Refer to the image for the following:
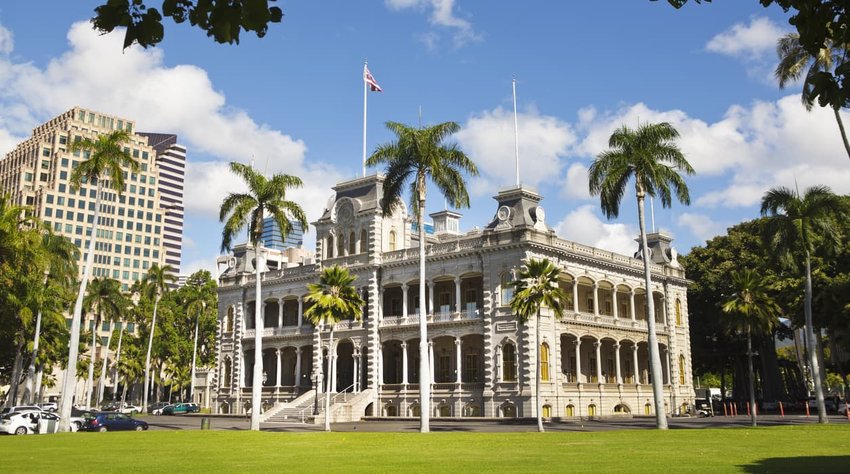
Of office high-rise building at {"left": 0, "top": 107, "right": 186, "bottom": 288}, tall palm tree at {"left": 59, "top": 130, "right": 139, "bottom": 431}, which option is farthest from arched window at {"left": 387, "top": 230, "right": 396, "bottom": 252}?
office high-rise building at {"left": 0, "top": 107, "right": 186, "bottom": 288}

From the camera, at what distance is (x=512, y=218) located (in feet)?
177

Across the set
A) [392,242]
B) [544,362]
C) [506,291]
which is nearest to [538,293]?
[506,291]

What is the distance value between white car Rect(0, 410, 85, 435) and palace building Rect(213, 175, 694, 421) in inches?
723

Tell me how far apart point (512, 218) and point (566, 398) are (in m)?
12.7

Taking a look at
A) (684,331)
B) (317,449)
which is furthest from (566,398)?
(317,449)

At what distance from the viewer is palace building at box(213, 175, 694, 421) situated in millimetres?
52656

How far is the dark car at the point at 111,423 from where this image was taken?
1698 inches

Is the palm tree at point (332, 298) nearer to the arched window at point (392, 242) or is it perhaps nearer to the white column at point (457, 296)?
the white column at point (457, 296)

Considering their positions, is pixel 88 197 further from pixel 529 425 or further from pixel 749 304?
pixel 749 304

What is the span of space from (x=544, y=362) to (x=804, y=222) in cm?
1819

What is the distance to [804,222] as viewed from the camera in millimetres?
42625

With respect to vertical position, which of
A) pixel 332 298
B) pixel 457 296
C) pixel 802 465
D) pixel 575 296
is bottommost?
pixel 802 465

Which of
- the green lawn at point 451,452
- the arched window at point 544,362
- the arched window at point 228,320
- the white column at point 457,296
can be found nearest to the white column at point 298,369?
the arched window at point 228,320

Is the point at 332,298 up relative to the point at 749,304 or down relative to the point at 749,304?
up
